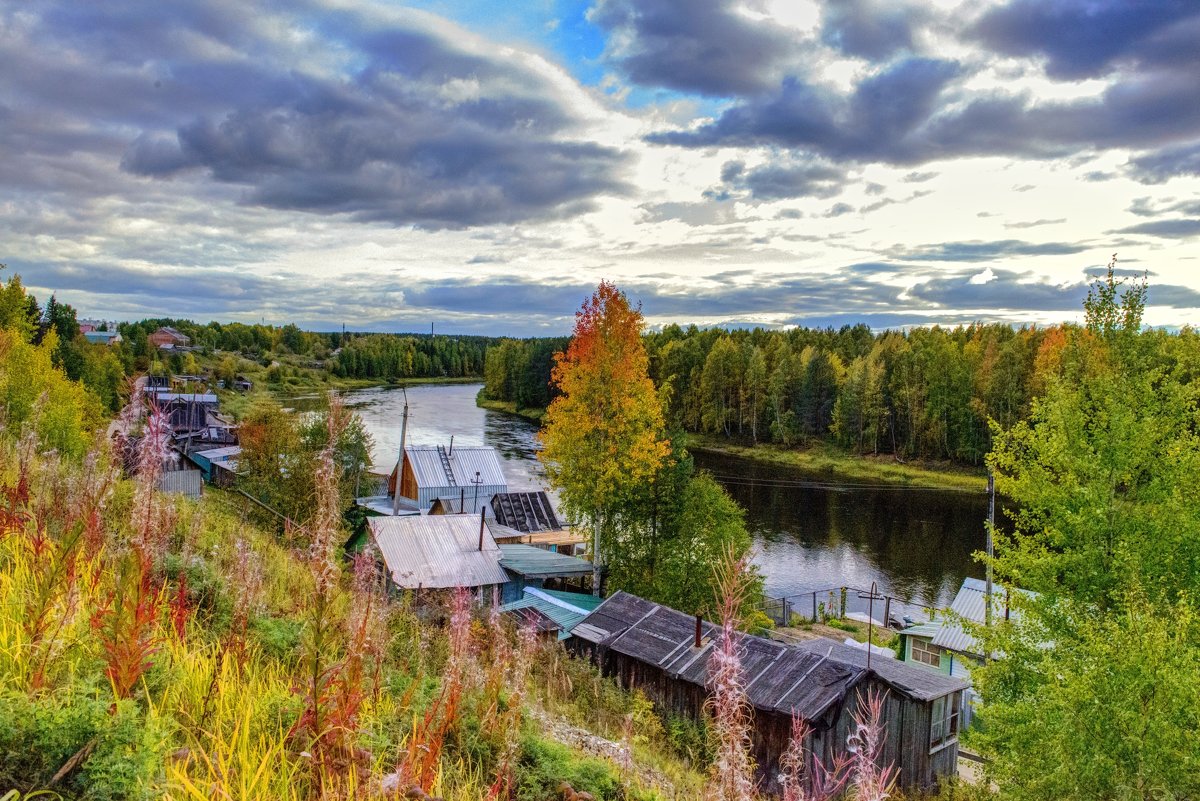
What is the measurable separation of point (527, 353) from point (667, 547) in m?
78.1

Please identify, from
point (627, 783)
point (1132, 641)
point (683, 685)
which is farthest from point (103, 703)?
point (683, 685)

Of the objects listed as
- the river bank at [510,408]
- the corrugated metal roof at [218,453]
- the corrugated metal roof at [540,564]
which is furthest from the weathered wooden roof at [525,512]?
the river bank at [510,408]

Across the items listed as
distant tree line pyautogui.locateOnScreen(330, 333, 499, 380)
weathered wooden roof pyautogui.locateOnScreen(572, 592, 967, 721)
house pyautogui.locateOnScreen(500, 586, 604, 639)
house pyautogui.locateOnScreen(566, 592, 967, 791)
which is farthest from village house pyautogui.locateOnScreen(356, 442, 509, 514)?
distant tree line pyautogui.locateOnScreen(330, 333, 499, 380)

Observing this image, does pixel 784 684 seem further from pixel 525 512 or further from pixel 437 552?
pixel 525 512

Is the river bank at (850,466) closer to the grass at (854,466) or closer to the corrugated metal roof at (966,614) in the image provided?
the grass at (854,466)

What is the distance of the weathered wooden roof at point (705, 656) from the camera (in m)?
14.7

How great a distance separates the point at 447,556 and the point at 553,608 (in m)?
3.66

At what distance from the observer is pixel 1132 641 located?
32.9 feet

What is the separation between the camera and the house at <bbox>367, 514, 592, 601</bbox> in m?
21.5

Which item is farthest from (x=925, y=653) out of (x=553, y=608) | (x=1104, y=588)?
(x=1104, y=588)

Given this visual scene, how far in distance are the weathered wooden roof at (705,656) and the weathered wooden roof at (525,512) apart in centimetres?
1626

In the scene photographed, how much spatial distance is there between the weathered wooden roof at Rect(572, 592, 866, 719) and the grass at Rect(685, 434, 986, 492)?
39567 millimetres

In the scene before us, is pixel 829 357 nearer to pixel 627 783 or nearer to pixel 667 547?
pixel 667 547

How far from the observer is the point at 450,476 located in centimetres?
3841
